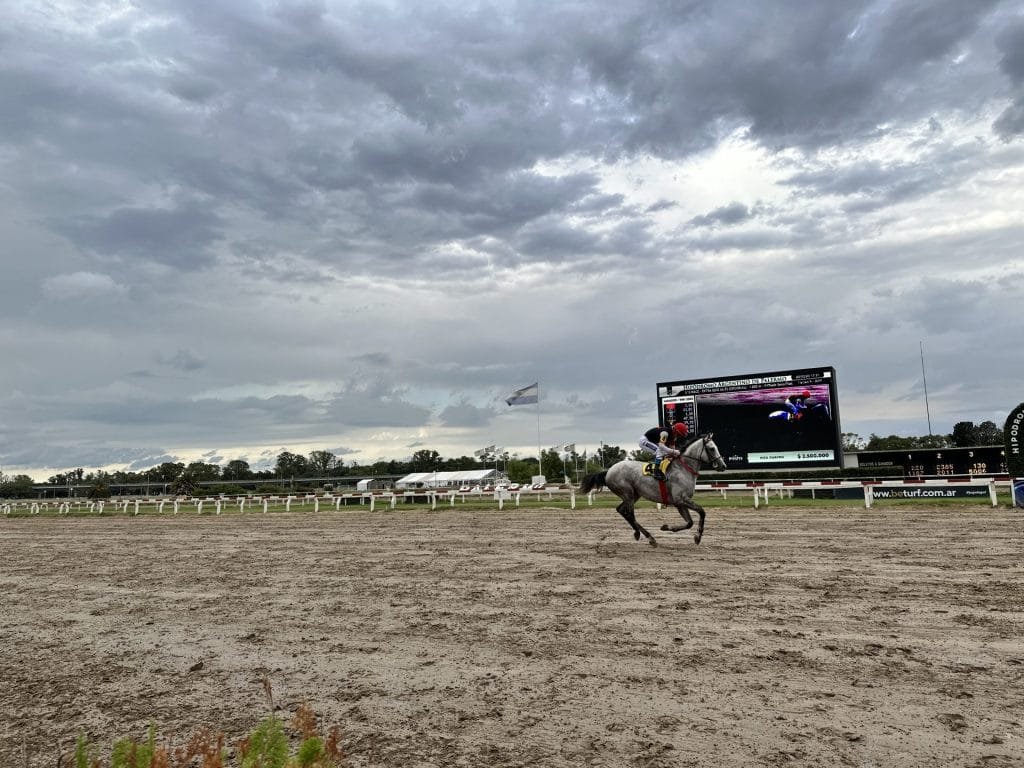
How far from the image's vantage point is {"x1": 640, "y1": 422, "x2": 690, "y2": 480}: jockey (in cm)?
1246

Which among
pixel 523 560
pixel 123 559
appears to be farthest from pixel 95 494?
pixel 523 560

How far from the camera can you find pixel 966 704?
4090 mm

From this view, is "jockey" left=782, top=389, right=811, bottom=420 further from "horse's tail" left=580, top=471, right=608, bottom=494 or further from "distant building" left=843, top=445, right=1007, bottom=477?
"horse's tail" left=580, top=471, right=608, bottom=494

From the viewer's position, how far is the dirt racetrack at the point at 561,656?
379 centimetres

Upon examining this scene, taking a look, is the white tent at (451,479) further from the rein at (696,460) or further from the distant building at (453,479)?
the rein at (696,460)

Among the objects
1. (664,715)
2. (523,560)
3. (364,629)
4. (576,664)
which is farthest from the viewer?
(523,560)

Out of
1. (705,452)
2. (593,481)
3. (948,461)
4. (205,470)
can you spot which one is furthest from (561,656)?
(205,470)

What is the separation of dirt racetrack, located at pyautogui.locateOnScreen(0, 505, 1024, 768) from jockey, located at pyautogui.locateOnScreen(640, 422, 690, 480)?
2010 millimetres

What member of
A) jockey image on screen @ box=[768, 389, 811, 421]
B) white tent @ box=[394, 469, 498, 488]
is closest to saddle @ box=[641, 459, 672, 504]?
jockey image on screen @ box=[768, 389, 811, 421]

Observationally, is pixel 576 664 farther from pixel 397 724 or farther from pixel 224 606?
pixel 224 606

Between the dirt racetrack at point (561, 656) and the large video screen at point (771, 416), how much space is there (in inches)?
834

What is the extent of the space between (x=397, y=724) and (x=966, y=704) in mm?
3525

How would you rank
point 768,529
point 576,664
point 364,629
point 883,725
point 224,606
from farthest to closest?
point 768,529, point 224,606, point 364,629, point 576,664, point 883,725

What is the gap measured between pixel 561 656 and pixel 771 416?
29.2 metres
